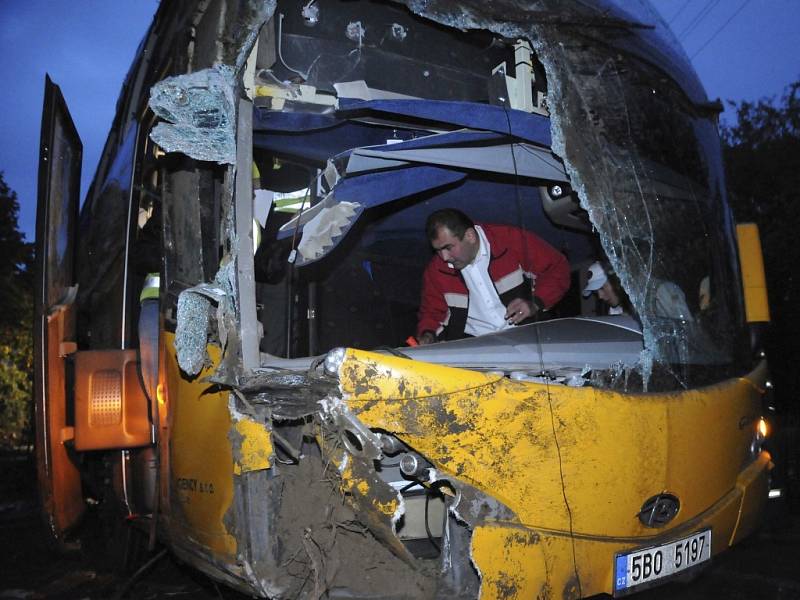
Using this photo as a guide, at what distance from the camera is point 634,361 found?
2.56 metres

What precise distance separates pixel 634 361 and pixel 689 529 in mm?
687

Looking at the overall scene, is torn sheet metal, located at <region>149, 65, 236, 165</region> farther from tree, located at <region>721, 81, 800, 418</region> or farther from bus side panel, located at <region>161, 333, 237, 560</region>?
tree, located at <region>721, 81, 800, 418</region>

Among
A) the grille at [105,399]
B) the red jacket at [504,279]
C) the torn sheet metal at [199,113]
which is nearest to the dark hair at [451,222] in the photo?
the red jacket at [504,279]

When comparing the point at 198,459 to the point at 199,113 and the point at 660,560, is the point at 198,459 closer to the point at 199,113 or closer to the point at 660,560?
the point at 199,113

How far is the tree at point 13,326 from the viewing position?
1491 cm

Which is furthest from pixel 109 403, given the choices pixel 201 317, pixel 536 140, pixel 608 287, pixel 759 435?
pixel 759 435

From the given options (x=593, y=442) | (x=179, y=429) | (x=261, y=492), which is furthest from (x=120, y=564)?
(x=593, y=442)

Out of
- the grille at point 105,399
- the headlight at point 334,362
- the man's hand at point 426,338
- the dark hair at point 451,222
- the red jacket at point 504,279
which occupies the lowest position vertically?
the grille at point 105,399

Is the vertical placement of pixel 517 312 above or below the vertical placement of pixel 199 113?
below

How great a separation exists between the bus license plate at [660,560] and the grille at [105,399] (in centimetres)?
222

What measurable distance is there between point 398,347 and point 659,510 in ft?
4.16

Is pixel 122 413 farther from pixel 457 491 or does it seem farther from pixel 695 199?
pixel 695 199

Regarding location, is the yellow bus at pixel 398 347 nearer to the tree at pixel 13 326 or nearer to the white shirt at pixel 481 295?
the white shirt at pixel 481 295

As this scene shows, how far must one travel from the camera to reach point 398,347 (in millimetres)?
3004
